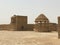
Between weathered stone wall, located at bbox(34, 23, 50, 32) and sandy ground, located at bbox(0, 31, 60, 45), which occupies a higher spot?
weathered stone wall, located at bbox(34, 23, 50, 32)

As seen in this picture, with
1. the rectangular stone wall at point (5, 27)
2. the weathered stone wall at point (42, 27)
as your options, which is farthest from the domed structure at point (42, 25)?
the rectangular stone wall at point (5, 27)

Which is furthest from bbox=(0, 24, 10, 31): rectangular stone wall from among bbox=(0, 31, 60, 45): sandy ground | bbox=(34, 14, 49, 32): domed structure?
bbox=(0, 31, 60, 45): sandy ground

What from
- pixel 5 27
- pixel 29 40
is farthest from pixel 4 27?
pixel 29 40

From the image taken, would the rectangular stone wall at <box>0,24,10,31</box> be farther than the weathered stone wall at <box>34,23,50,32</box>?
Yes

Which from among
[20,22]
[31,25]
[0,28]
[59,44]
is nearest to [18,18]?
[20,22]

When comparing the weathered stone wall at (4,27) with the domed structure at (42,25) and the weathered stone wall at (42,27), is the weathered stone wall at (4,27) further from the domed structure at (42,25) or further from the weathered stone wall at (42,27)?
the weathered stone wall at (42,27)

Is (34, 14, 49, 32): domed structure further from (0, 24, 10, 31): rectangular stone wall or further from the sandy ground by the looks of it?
the sandy ground

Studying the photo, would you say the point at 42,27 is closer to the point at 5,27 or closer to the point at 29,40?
the point at 5,27

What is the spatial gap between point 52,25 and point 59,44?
18883 millimetres

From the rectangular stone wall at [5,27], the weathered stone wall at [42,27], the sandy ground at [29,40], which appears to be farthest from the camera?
the rectangular stone wall at [5,27]

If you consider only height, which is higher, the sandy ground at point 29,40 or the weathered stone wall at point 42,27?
the weathered stone wall at point 42,27

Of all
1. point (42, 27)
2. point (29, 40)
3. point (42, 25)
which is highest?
point (42, 25)

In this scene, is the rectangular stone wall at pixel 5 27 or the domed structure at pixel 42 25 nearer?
the domed structure at pixel 42 25

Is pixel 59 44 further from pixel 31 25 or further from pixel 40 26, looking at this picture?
pixel 31 25
